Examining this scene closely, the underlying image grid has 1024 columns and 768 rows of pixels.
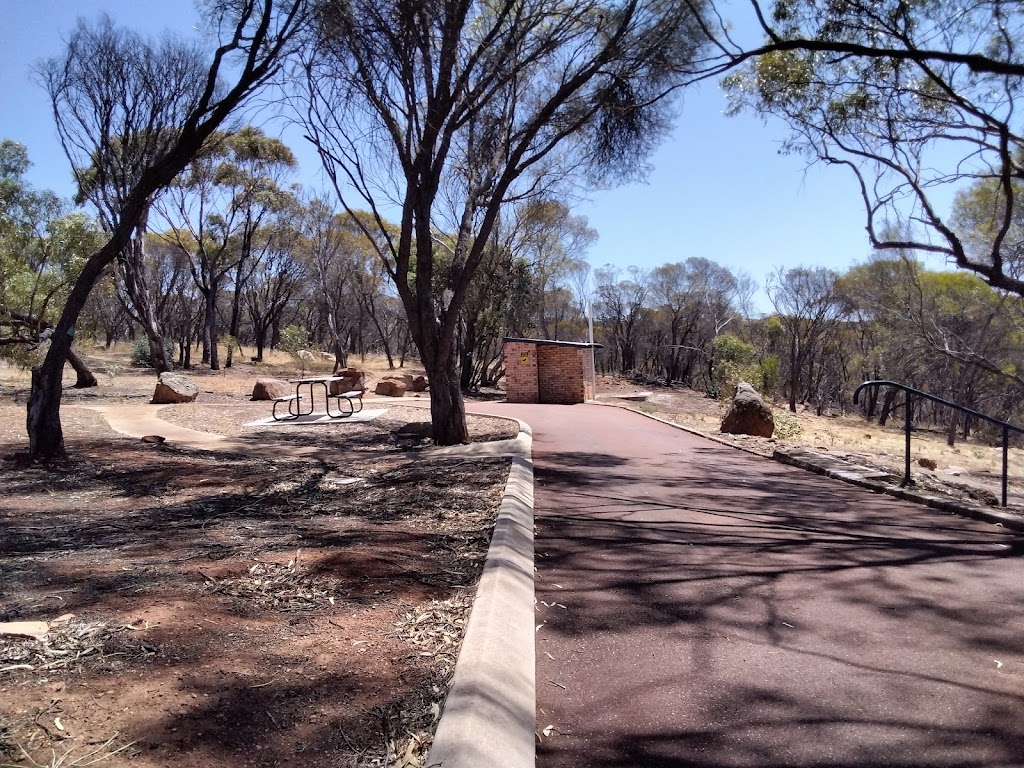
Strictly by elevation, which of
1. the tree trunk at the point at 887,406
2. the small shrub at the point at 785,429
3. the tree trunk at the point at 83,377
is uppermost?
the tree trunk at the point at 83,377

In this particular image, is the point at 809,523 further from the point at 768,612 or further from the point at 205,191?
the point at 205,191

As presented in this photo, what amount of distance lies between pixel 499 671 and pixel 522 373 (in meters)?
21.4

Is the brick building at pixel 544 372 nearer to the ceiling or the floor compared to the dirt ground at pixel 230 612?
nearer to the ceiling

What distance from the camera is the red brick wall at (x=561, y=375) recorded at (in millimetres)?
24516

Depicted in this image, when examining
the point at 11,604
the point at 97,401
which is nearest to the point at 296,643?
the point at 11,604

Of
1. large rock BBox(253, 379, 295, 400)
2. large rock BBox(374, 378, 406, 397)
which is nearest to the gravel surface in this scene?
large rock BBox(253, 379, 295, 400)

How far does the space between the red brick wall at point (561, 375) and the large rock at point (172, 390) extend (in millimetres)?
10888

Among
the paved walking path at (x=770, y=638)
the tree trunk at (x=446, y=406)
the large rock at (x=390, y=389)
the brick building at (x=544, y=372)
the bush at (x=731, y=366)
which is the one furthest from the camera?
the bush at (x=731, y=366)

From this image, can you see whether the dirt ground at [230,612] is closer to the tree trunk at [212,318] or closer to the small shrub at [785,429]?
the small shrub at [785,429]

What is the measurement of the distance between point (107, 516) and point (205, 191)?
88.2 feet

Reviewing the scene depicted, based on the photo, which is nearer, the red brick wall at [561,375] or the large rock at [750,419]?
the large rock at [750,419]

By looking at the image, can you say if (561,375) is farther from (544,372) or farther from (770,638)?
(770,638)

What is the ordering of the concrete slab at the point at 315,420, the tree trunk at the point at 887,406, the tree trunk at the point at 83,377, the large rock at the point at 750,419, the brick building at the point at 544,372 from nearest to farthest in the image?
the concrete slab at the point at 315,420
the large rock at the point at 750,419
the tree trunk at the point at 83,377
the brick building at the point at 544,372
the tree trunk at the point at 887,406

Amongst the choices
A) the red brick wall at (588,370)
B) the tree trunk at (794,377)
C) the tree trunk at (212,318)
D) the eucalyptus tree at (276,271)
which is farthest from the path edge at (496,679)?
the eucalyptus tree at (276,271)
